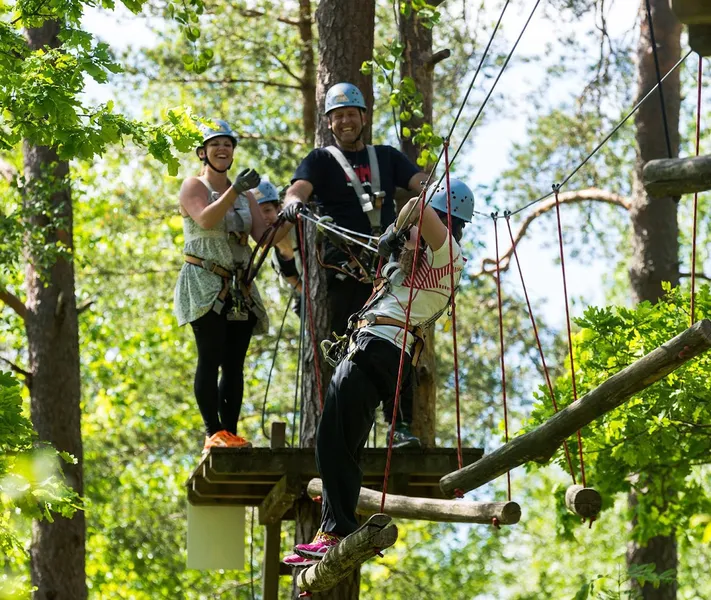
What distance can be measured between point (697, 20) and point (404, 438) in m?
3.16

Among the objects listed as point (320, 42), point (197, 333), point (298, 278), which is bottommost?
point (197, 333)

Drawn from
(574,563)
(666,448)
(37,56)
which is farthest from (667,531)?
(574,563)

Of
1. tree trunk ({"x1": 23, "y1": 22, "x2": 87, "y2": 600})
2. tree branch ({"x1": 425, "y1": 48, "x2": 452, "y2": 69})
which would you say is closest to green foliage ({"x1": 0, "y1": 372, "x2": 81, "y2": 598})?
tree branch ({"x1": 425, "y1": 48, "x2": 452, "y2": 69})

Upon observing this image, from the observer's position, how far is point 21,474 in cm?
614

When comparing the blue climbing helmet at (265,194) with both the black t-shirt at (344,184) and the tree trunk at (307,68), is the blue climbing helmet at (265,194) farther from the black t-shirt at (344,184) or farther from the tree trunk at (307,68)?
the tree trunk at (307,68)

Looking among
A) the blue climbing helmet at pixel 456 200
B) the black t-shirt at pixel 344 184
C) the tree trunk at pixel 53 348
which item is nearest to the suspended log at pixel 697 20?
the blue climbing helmet at pixel 456 200

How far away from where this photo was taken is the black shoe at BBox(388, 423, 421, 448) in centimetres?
687

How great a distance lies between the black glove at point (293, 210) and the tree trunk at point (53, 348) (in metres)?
4.05

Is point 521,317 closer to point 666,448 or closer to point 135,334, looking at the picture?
point 135,334

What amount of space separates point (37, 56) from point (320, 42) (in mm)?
2297

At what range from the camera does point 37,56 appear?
Result: 6555 mm

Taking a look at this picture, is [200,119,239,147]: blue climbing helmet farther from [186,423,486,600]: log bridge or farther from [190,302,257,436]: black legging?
[186,423,486,600]: log bridge

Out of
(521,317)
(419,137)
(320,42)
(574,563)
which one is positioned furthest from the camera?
(574,563)

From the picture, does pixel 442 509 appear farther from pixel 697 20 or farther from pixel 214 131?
pixel 214 131
